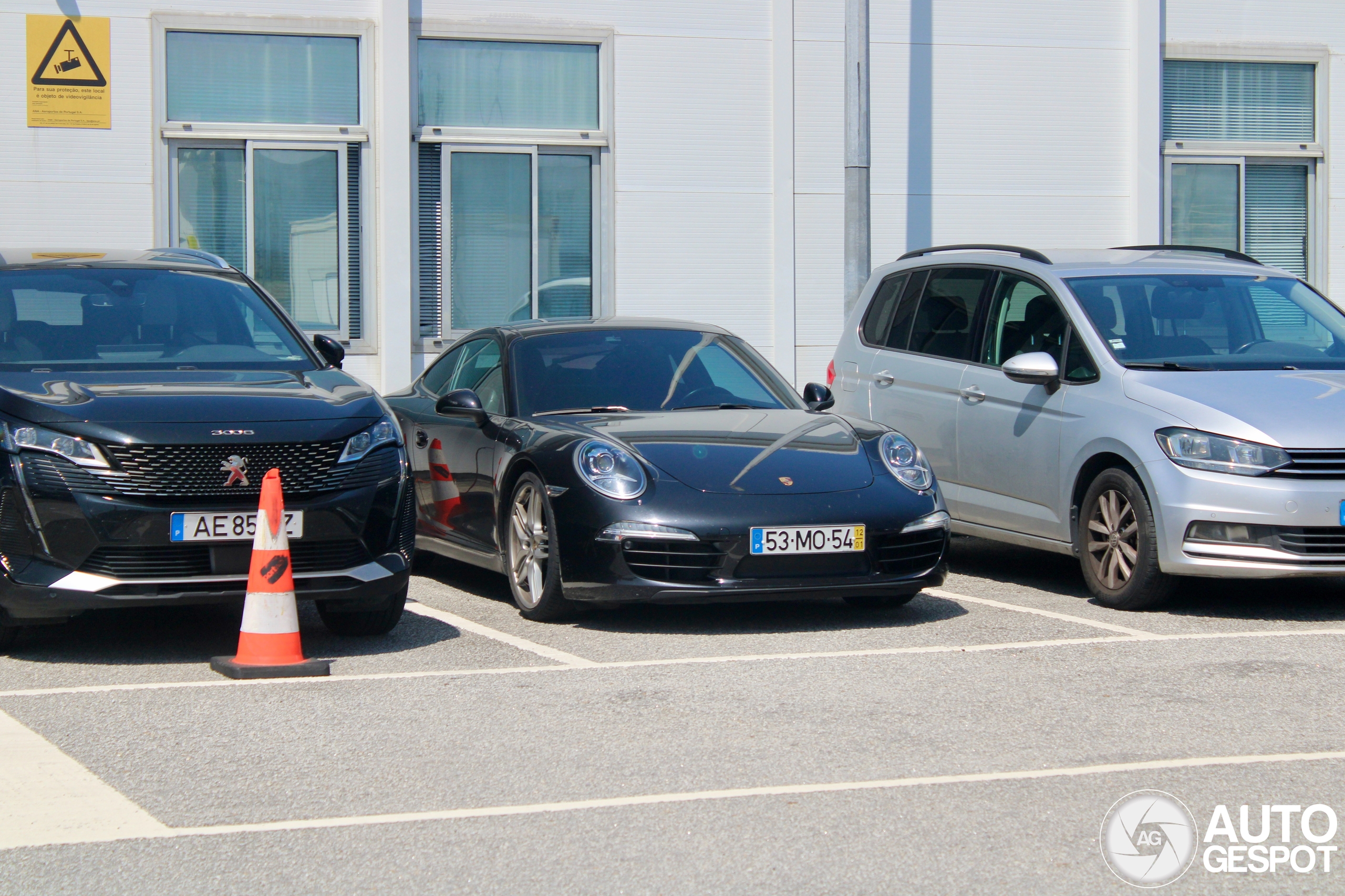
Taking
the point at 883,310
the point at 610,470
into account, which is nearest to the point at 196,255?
the point at 610,470

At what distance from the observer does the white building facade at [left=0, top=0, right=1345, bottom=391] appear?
14.2 m

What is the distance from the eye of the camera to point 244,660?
6.27 metres

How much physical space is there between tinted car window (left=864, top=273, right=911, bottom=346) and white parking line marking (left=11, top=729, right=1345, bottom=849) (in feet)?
17.6

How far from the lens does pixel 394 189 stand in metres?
14.4

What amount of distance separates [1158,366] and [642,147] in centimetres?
768

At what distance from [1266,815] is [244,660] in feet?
12.2

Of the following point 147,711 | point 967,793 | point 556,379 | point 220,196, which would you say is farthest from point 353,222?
point 967,793

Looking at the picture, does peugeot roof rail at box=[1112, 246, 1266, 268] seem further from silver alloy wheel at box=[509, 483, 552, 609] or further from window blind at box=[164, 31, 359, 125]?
window blind at box=[164, 31, 359, 125]

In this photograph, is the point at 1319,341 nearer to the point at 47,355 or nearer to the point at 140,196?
the point at 47,355

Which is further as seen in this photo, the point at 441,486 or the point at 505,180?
the point at 505,180

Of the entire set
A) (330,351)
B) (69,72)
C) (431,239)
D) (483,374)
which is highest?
(69,72)

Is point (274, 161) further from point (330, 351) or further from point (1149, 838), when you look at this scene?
point (1149, 838)

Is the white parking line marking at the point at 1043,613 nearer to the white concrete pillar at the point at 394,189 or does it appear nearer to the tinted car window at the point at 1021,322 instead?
the tinted car window at the point at 1021,322

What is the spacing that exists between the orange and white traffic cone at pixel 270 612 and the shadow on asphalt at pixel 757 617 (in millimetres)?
1511
